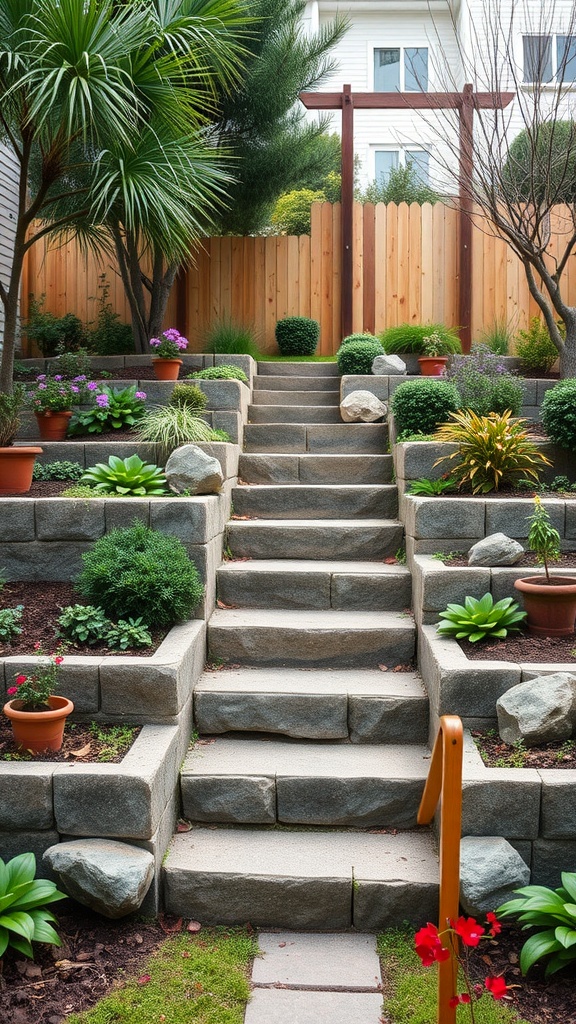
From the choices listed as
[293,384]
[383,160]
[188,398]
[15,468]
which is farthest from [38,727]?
[383,160]

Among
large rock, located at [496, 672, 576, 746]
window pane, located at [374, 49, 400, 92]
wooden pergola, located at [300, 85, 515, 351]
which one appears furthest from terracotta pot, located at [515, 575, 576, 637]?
window pane, located at [374, 49, 400, 92]

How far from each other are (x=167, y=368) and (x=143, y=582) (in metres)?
3.27

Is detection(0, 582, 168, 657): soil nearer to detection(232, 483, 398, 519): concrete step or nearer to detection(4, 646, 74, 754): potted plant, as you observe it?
detection(4, 646, 74, 754): potted plant

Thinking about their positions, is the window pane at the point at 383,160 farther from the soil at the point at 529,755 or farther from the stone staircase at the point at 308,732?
the soil at the point at 529,755

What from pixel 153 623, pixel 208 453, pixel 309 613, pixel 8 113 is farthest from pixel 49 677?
pixel 8 113

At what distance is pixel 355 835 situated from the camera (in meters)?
3.49

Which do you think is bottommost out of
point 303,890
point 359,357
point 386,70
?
point 303,890

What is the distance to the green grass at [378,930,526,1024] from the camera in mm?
2576

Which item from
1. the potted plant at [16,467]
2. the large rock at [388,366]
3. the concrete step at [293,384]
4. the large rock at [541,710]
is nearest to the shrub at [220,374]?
the concrete step at [293,384]

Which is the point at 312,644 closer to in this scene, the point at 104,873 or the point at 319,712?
the point at 319,712

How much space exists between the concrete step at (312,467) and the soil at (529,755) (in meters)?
2.88

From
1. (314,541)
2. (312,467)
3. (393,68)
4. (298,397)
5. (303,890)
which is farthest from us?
(393,68)

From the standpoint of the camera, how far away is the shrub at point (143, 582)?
4.01 m

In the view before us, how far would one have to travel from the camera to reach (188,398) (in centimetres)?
613
